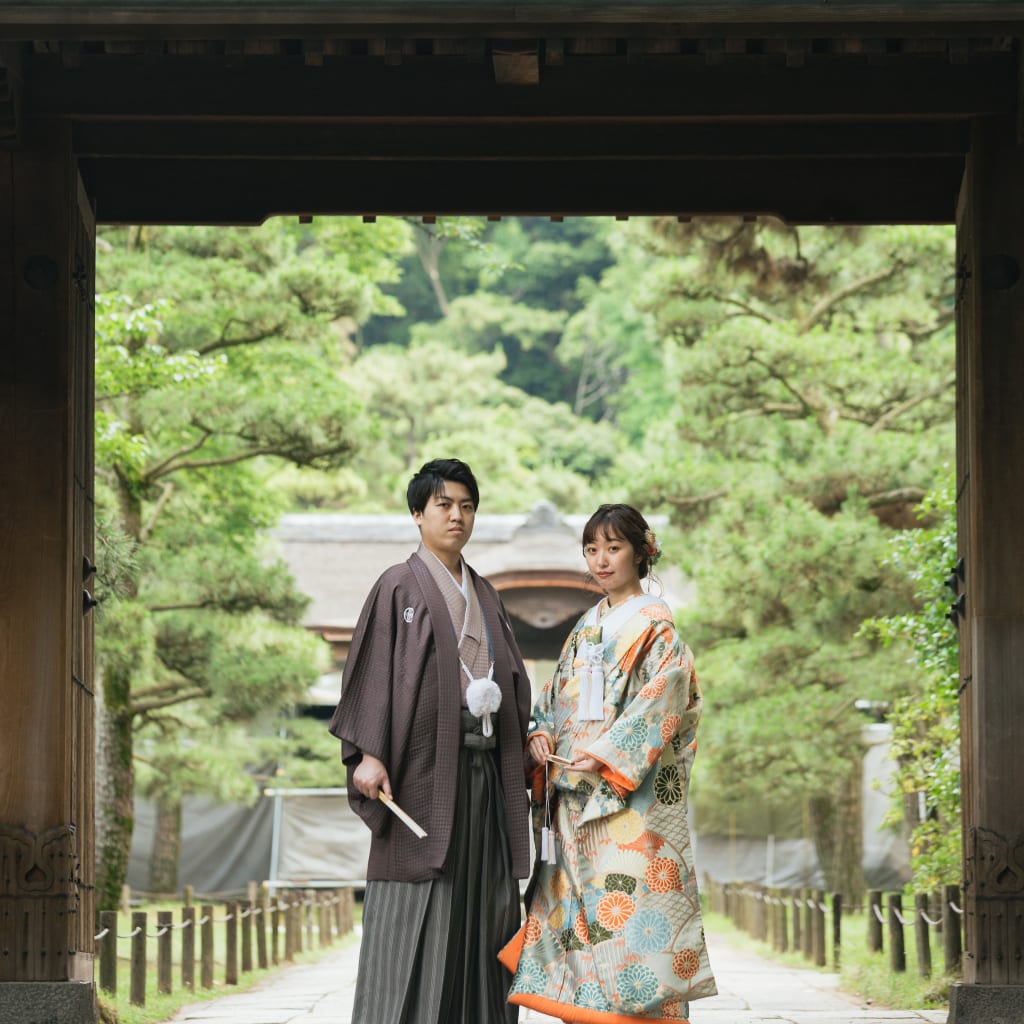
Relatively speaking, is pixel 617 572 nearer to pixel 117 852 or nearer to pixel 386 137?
pixel 386 137

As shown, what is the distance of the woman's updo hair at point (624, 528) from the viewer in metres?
5.18

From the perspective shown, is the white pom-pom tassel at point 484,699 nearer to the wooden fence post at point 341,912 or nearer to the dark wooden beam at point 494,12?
the dark wooden beam at point 494,12

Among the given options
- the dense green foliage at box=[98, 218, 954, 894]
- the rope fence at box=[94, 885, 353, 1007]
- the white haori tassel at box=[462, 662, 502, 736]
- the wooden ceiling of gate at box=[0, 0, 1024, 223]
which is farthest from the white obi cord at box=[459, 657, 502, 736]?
the dense green foliage at box=[98, 218, 954, 894]

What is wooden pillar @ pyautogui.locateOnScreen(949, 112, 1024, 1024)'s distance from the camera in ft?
19.5

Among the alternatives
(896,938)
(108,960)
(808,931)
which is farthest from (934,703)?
(108,960)

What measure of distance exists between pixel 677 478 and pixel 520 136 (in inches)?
342

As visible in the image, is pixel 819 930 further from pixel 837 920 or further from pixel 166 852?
pixel 166 852

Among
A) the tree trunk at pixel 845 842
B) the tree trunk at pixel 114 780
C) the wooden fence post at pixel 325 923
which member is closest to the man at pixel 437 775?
the tree trunk at pixel 114 780

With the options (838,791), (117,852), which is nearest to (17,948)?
(117,852)

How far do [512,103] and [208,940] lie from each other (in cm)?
622

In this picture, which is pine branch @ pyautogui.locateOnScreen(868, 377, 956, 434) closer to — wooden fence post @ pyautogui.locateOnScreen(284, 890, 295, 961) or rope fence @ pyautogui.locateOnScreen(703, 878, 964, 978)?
rope fence @ pyautogui.locateOnScreen(703, 878, 964, 978)

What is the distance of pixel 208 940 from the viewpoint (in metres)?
10.3

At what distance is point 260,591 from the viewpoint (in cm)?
1218

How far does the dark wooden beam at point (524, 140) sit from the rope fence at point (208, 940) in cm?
391
